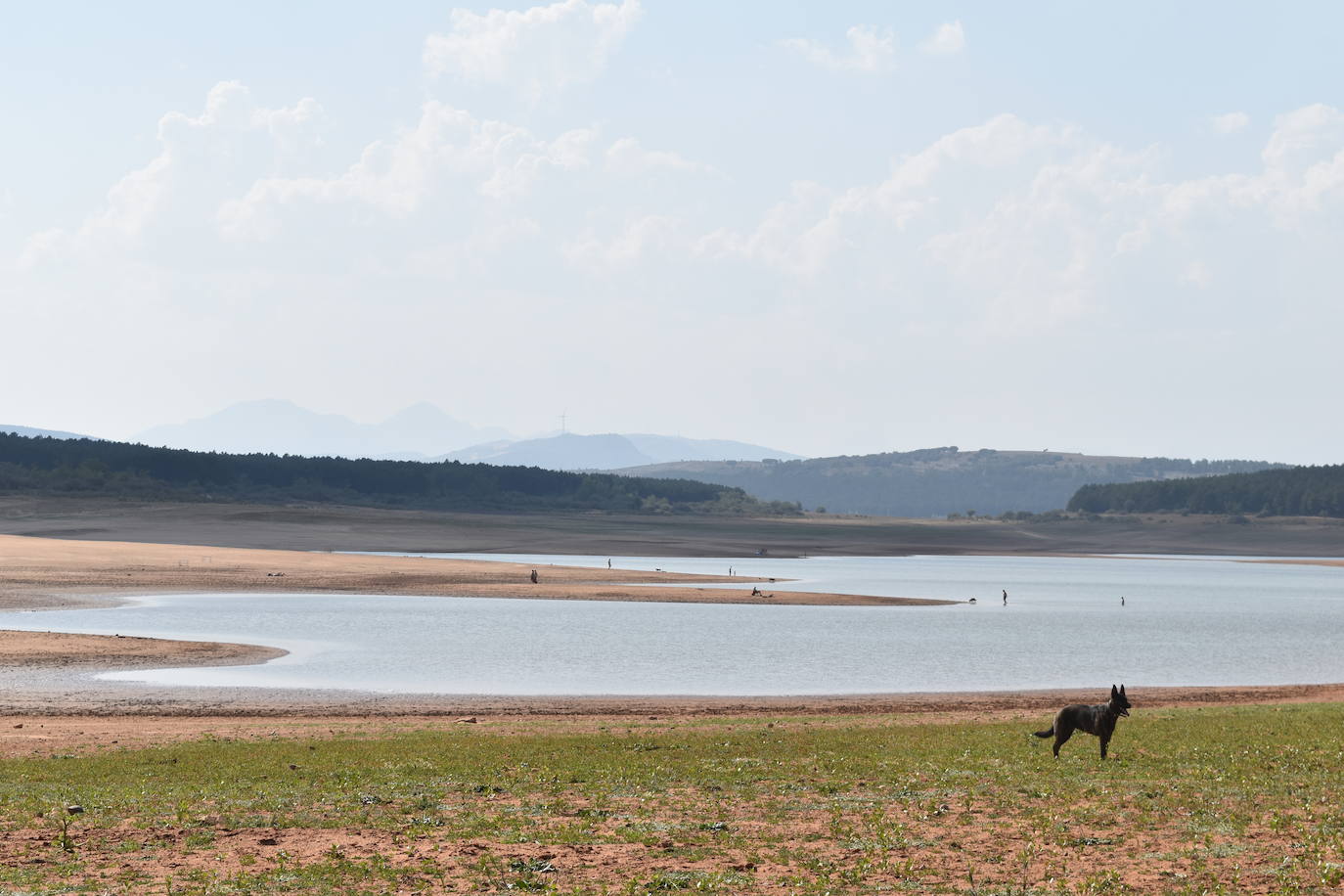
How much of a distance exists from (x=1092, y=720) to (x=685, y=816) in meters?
9.13

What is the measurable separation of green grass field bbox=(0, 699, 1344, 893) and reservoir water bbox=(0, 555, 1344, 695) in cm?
1624

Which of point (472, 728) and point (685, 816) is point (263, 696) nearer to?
point (472, 728)

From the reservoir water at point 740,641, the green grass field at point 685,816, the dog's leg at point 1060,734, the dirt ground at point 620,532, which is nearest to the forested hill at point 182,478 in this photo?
the dirt ground at point 620,532

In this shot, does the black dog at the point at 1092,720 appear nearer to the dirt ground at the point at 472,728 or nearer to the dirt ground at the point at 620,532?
the dirt ground at the point at 472,728

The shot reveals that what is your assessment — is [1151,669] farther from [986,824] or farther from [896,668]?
[986,824]

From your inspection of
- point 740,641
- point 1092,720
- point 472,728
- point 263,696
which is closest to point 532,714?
point 472,728

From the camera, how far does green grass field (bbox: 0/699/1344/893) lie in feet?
49.7

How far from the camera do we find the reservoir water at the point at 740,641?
145ft

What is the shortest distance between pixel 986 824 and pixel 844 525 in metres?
174

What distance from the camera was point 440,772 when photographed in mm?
22734

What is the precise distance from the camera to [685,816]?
18.7 meters

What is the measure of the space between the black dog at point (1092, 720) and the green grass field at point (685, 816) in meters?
0.53

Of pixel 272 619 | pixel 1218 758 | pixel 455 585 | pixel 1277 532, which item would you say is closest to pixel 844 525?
pixel 1277 532

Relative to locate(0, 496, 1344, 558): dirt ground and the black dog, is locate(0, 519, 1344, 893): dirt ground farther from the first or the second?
locate(0, 496, 1344, 558): dirt ground
